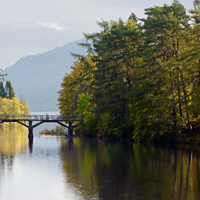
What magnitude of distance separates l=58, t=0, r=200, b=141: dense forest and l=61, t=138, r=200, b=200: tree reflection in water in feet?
30.5

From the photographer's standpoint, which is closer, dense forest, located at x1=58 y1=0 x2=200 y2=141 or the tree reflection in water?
the tree reflection in water

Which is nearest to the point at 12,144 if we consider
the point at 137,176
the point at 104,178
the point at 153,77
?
the point at 153,77

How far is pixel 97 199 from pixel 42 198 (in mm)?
2602

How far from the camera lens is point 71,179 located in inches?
804

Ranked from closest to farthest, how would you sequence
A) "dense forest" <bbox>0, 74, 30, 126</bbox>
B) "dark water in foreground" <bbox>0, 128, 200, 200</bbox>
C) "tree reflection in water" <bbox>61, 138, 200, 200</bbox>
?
"dark water in foreground" <bbox>0, 128, 200, 200</bbox>, "tree reflection in water" <bbox>61, 138, 200, 200</bbox>, "dense forest" <bbox>0, 74, 30, 126</bbox>

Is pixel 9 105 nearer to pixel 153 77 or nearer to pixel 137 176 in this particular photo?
pixel 153 77

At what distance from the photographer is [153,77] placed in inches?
1702

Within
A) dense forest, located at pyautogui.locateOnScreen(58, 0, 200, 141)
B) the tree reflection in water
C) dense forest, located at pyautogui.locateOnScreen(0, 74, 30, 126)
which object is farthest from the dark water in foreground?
dense forest, located at pyautogui.locateOnScreen(0, 74, 30, 126)

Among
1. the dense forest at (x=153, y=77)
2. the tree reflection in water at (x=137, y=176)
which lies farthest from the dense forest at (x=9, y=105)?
the tree reflection in water at (x=137, y=176)

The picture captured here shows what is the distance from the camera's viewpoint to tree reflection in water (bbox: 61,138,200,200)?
657 inches

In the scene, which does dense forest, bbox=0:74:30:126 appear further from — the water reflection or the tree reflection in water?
the tree reflection in water

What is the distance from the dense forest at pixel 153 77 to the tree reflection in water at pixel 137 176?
9.30 meters

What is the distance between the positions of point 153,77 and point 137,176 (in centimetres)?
2339

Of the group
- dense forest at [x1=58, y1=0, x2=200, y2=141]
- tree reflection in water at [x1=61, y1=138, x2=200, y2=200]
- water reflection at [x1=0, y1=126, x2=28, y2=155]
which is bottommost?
tree reflection in water at [x1=61, y1=138, x2=200, y2=200]
